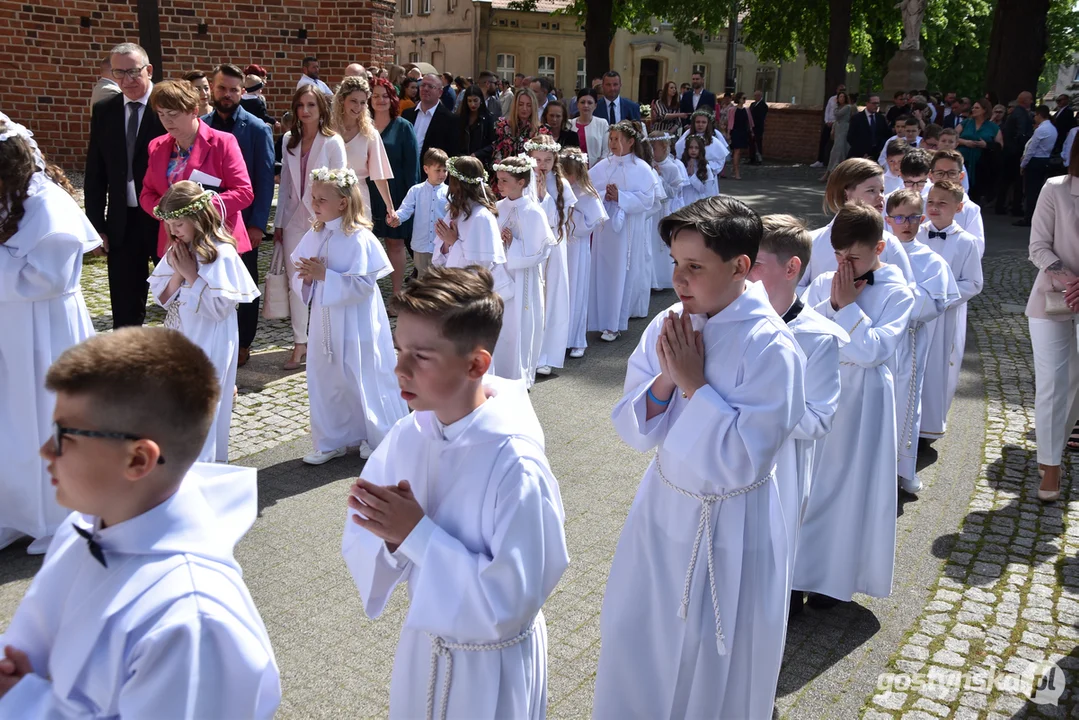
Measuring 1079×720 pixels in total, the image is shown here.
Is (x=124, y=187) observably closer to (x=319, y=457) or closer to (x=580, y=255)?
(x=319, y=457)

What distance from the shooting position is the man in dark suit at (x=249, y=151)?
8383 millimetres

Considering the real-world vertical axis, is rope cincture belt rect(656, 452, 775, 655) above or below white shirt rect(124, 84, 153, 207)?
below

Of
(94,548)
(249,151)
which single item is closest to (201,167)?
(249,151)

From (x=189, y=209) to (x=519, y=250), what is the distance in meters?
3.07

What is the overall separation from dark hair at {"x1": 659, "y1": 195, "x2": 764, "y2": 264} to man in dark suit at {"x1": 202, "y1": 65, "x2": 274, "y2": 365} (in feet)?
19.7

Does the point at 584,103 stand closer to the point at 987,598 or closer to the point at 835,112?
the point at 987,598

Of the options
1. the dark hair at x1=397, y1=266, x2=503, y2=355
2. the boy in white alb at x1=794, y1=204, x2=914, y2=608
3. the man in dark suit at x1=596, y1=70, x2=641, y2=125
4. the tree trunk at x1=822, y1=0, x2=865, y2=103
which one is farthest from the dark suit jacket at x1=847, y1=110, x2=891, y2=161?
the dark hair at x1=397, y1=266, x2=503, y2=355

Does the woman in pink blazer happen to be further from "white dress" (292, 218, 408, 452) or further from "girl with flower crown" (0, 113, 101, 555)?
"girl with flower crown" (0, 113, 101, 555)

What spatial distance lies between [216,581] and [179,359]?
47cm

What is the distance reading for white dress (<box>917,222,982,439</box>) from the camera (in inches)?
271

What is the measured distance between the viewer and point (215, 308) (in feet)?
18.3

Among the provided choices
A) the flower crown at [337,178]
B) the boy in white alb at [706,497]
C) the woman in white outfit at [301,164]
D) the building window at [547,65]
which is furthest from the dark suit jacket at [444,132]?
the building window at [547,65]

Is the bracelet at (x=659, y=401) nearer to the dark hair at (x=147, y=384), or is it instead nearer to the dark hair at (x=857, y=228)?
the dark hair at (x=147, y=384)

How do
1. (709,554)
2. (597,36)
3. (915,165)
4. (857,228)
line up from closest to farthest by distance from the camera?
1. (709,554)
2. (857,228)
3. (915,165)
4. (597,36)
